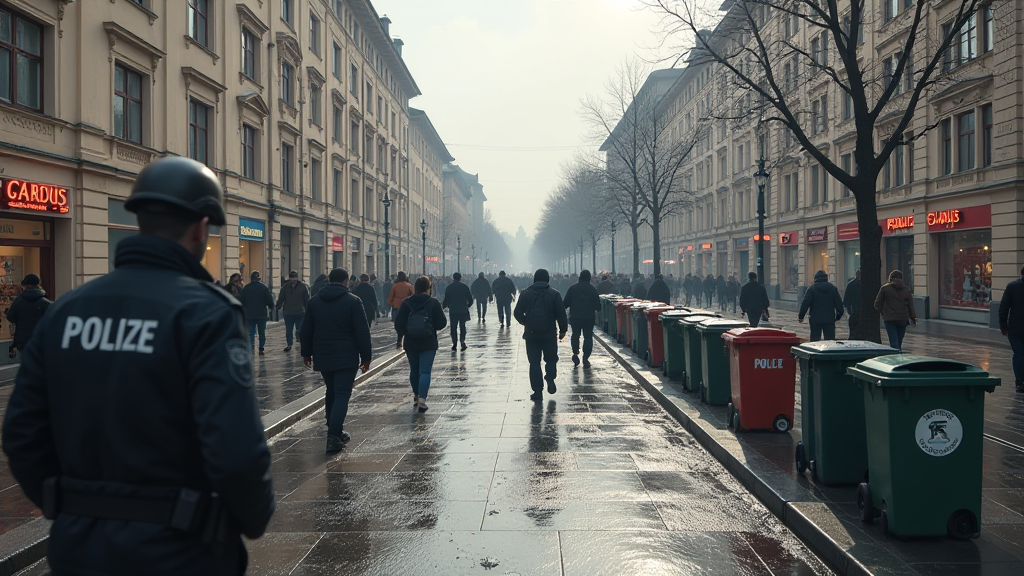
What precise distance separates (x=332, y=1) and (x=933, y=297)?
29050 mm

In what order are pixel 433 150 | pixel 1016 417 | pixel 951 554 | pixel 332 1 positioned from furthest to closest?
1. pixel 433 150
2. pixel 332 1
3. pixel 1016 417
4. pixel 951 554

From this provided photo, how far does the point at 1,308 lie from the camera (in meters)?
13.5

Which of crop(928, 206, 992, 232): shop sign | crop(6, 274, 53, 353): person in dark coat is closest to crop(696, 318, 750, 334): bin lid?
crop(6, 274, 53, 353): person in dark coat

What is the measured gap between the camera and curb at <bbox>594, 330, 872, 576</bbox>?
434 centimetres

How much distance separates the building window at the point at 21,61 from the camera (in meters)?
13.1

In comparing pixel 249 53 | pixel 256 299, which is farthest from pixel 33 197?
pixel 249 53

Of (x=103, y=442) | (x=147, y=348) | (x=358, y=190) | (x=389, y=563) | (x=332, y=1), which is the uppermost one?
(x=332, y=1)

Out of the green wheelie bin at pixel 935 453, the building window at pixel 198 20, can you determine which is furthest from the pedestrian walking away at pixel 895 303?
the building window at pixel 198 20

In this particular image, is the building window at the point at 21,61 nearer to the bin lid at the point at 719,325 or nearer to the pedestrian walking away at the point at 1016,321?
the bin lid at the point at 719,325

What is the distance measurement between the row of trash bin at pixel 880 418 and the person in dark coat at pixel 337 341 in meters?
3.86

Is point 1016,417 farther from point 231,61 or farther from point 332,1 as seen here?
point 332,1

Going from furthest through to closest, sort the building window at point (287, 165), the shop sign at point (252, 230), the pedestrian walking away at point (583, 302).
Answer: the building window at point (287, 165) → the shop sign at point (252, 230) → the pedestrian walking away at point (583, 302)

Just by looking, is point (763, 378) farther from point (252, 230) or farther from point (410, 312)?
point (252, 230)

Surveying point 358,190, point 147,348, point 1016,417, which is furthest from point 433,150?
point 147,348
